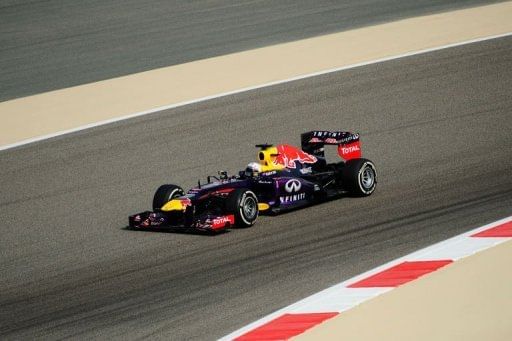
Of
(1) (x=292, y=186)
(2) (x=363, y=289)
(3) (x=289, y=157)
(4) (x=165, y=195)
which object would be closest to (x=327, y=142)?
(3) (x=289, y=157)

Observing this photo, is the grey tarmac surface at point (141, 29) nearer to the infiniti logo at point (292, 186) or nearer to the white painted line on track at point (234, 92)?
the white painted line on track at point (234, 92)

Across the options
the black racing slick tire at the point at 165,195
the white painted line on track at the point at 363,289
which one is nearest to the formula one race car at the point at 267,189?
the black racing slick tire at the point at 165,195

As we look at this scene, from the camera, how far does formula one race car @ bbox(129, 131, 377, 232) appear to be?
43.1ft

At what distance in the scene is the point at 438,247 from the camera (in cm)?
1130

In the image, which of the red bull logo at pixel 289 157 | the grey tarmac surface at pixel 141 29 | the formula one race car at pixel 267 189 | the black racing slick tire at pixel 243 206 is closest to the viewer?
the black racing slick tire at pixel 243 206

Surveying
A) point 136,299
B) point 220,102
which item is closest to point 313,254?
point 136,299

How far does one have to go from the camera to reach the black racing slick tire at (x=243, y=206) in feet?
42.6

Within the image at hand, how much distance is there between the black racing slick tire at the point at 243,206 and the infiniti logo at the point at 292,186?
65cm

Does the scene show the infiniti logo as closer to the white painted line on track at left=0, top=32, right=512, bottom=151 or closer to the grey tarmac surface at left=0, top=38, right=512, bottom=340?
the grey tarmac surface at left=0, top=38, right=512, bottom=340

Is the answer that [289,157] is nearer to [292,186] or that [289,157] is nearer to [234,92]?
[292,186]

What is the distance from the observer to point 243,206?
42.8 ft

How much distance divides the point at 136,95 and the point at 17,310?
1066 cm

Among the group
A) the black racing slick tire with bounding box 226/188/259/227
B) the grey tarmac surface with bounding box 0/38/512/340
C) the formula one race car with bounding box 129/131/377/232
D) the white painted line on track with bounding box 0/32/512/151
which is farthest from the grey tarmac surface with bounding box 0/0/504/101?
the black racing slick tire with bounding box 226/188/259/227

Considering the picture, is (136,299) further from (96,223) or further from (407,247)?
(96,223)
